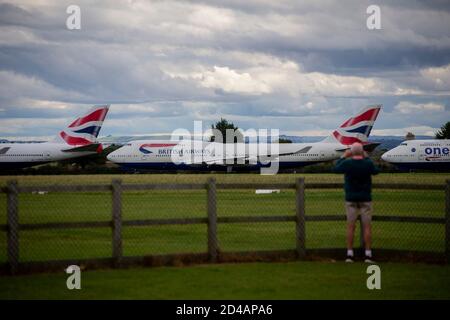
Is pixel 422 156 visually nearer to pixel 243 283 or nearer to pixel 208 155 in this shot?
pixel 208 155

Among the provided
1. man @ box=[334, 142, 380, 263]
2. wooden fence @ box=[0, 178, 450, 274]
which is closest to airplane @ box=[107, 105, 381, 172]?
wooden fence @ box=[0, 178, 450, 274]

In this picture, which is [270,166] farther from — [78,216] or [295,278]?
[295,278]

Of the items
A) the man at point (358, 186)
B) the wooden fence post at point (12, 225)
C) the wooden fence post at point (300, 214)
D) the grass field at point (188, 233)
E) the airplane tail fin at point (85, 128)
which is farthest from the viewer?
the airplane tail fin at point (85, 128)

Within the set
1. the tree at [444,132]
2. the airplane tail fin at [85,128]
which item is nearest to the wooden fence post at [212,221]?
the airplane tail fin at [85,128]

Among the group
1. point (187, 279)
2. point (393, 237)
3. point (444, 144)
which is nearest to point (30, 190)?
point (187, 279)

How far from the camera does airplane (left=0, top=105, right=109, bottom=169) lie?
65125 millimetres

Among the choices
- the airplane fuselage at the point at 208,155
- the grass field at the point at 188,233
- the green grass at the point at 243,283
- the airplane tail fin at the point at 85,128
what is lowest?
the green grass at the point at 243,283

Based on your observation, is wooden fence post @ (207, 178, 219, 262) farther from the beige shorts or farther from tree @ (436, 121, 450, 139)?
tree @ (436, 121, 450, 139)

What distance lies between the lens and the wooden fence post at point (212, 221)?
1376 cm

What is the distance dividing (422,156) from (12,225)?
65843mm

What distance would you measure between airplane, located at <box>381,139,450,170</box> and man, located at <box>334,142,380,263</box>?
61893 millimetres

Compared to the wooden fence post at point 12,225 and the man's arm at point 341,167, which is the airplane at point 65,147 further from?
the wooden fence post at point 12,225

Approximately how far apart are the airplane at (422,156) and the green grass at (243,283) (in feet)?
204

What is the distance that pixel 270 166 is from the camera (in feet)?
234
